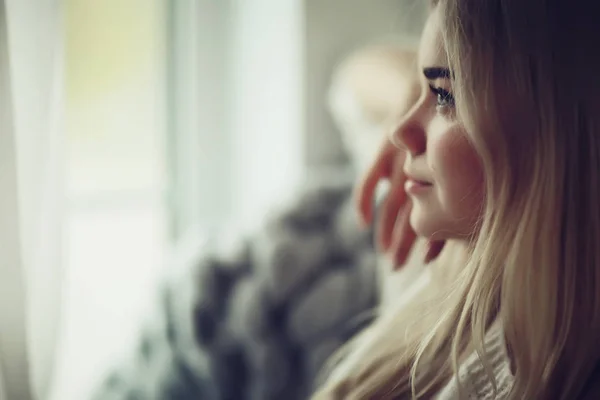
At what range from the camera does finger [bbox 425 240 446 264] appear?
57cm

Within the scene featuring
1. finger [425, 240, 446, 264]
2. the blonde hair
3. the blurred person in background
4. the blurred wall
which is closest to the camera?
the blonde hair

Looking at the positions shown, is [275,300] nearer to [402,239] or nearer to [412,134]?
[402,239]

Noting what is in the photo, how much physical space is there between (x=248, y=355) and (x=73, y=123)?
421 mm

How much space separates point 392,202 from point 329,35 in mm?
552

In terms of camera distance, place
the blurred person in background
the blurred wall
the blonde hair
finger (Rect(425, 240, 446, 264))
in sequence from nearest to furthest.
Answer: the blonde hair
finger (Rect(425, 240, 446, 264))
the blurred person in background
the blurred wall

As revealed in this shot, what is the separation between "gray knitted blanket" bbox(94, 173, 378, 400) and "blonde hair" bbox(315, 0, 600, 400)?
418 millimetres

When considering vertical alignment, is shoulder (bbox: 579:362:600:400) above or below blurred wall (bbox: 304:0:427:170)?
below

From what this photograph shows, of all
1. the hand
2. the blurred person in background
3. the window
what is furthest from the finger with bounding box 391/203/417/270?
the window

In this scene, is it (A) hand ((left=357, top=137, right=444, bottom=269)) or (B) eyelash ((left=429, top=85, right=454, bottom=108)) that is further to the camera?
(A) hand ((left=357, top=137, right=444, bottom=269))

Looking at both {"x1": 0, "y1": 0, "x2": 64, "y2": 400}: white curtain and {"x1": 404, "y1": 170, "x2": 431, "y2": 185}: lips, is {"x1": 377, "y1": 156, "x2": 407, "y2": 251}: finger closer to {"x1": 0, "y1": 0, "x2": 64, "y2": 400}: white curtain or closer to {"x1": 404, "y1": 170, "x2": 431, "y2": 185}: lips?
{"x1": 404, "y1": 170, "x2": 431, "y2": 185}: lips

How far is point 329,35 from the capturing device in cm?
111

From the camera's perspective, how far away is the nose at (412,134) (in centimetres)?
51

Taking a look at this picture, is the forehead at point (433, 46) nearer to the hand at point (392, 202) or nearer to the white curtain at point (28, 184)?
the hand at point (392, 202)

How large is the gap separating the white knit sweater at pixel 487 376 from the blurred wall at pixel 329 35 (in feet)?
2.16
